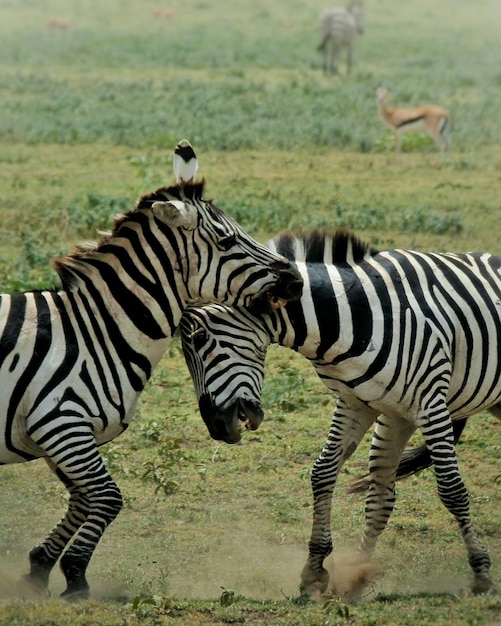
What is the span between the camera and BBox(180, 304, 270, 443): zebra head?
6.36 metres

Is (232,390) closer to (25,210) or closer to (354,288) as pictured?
(354,288)

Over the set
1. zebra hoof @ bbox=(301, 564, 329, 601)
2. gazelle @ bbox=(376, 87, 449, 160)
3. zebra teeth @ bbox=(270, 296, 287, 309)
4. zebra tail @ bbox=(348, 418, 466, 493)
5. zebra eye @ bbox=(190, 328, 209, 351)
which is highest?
zebra teeth @ bbox=(270, 296, 287, 309)

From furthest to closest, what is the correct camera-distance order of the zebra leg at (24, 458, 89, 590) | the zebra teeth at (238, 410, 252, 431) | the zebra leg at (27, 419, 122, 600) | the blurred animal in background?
the blurred animal in background → the zebra teeth at (238, 410, 252, 431) → the zebra leg at (24, 458, 89, 590) → the zebra leg at (27, 419, 122, 600)

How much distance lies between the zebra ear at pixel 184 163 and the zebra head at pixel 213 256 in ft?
0.10

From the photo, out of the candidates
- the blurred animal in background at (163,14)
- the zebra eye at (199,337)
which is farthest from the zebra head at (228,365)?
the blurred animal in background at (163,14)

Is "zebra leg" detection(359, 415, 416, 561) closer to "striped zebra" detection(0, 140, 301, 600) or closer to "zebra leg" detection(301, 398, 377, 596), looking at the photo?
"zebra leg" detection(301, 398, 377, 596)

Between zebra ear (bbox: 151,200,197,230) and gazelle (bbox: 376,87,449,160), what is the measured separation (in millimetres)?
14308

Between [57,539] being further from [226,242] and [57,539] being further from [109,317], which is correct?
[226,242]

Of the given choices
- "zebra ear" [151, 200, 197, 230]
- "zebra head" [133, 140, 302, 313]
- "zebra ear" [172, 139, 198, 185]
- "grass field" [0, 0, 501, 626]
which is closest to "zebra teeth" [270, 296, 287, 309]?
"zebra head" [133, 140, 302, 313]

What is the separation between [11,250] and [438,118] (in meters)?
9.93

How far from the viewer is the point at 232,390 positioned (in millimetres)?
6367

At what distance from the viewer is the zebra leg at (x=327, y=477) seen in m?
6.82

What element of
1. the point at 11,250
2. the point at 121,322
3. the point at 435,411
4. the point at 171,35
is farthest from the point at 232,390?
the point at 171,35

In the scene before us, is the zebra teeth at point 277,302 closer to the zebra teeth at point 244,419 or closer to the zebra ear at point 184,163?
the zebra teeth at point 244,419
